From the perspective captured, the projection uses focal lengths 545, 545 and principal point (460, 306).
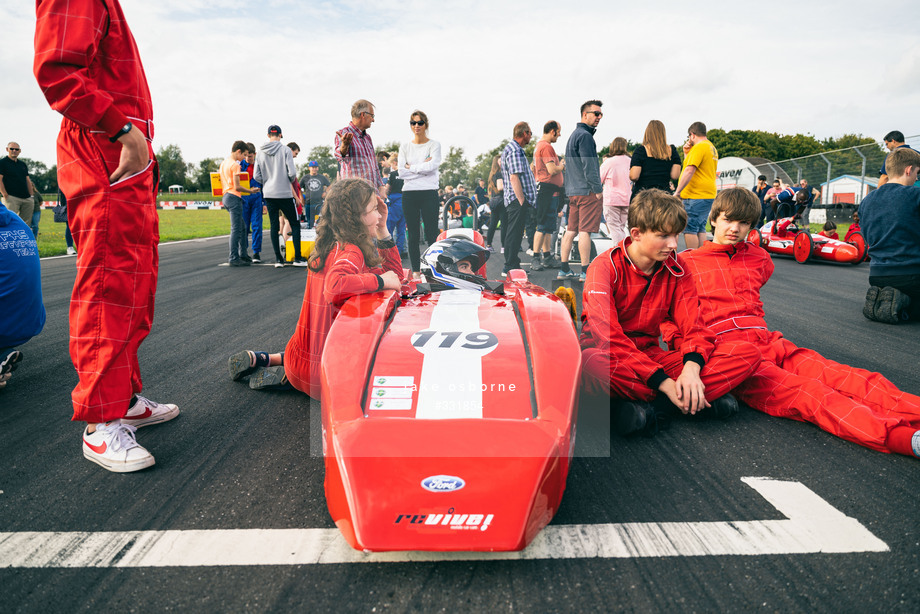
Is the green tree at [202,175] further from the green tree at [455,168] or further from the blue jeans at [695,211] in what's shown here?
the blue jeans at [695,211]

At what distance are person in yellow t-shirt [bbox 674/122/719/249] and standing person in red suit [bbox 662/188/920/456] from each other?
3219 mm

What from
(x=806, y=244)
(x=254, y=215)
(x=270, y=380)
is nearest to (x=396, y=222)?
(x=254, y=215)

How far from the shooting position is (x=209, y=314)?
4.86 meters

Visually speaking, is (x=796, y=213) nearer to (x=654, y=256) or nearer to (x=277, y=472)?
(x=654, y=256)

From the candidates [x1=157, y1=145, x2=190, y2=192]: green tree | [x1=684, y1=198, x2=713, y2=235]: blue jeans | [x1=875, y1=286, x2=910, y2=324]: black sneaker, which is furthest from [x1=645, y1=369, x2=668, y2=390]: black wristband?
→ [x1=157, y1=145, x2=190, y2=192]: green tree

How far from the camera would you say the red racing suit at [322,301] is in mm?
2375

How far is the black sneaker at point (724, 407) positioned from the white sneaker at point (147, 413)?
8.22 feet

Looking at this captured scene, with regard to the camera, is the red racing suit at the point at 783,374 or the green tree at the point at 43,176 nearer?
the red racing suit at the point at 783,374

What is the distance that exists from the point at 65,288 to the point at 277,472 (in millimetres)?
5465

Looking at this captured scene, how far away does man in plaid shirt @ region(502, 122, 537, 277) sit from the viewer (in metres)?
6.44

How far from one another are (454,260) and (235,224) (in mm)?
6088

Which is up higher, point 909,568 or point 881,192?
point 881,192

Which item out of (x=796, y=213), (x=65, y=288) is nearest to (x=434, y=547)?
(x=65, y=288)

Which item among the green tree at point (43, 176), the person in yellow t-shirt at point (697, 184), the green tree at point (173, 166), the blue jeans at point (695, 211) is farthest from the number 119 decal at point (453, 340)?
the green tree at point (173, 166)
